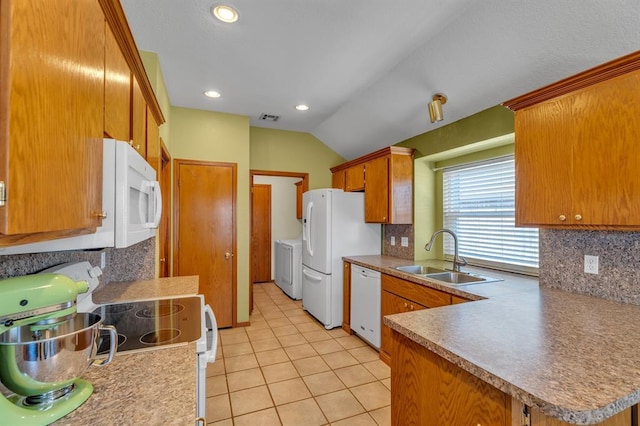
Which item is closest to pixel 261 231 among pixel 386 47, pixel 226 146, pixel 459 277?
pixel 226 146

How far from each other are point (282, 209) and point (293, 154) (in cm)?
220

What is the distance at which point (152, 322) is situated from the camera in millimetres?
1457

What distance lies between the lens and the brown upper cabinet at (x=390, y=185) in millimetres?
3383

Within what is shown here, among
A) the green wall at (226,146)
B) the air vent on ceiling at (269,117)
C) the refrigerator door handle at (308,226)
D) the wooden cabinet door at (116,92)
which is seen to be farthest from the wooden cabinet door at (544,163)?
the green wall at (226,146)

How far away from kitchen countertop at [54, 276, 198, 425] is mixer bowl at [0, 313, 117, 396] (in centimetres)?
10

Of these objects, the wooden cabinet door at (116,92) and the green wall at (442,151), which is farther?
the green wall at (442,151)

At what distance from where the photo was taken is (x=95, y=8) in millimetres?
1011

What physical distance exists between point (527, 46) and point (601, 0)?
1.34 ft

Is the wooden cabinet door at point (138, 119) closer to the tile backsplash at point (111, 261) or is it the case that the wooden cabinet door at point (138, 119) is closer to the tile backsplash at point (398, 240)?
the tile backsplash at point (111, 261)

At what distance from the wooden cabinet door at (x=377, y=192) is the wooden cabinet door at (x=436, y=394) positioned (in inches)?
84.0

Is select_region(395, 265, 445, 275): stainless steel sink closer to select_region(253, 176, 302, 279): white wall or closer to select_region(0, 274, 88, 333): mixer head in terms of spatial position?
select_region(0, 274, 88, 333): mixer head

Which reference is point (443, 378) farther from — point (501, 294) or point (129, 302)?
point (129, 302)

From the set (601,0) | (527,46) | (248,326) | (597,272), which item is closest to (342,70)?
(527,46)

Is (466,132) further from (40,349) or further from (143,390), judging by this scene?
(40,349)
